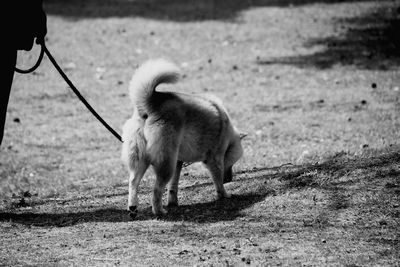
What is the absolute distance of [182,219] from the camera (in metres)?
6.07

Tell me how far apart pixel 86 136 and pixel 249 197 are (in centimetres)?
560

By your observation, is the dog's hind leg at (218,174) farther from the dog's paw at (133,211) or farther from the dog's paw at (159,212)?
the dog's paw at (133,211)

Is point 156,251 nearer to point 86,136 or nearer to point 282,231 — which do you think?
point 282,231

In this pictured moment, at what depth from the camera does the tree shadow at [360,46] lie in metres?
14.8

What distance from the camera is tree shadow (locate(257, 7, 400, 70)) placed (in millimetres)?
14773

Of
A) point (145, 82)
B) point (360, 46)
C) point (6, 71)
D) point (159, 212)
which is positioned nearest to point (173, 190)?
point (159, 212)

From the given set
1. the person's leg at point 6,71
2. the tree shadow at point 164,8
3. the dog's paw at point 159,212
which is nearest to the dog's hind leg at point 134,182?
the dog's paw at point 159,212

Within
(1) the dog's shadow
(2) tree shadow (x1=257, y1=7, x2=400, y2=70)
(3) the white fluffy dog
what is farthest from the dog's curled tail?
(2) tree shadow (x1=257, y1=7, x2=400, y2=70)

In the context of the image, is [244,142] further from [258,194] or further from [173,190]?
[173,190]

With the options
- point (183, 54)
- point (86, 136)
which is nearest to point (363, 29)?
point (183, 54)

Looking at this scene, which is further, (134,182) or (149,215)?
(149,215)

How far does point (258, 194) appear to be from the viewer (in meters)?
6.63

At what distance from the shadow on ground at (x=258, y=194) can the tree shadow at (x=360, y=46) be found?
8.05 meters

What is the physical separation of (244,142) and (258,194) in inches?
153
